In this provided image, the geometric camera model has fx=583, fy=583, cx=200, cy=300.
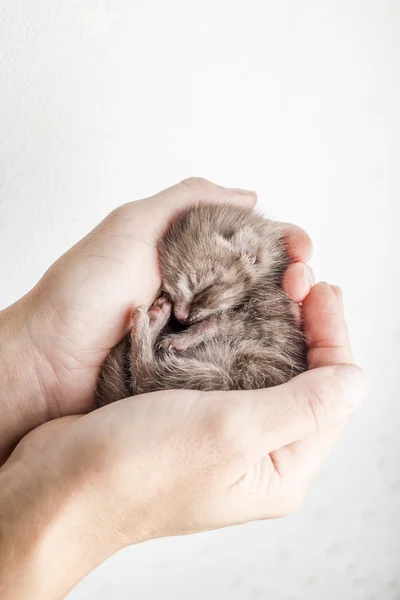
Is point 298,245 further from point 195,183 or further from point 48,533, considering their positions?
point 48,533

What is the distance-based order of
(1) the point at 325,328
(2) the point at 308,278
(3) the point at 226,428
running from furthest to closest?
(2) the point at 308,278, (1) the point at 325,328, (3) the point at 226,428

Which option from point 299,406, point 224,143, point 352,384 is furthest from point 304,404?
point 224,143

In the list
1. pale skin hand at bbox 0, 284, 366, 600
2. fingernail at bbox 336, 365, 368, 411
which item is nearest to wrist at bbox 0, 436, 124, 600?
pale skin hand at bbox 0, 284, 366, 600

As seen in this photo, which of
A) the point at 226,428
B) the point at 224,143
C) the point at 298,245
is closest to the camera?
the point at 226,428

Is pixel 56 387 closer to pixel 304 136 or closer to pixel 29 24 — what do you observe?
pixel 29 24

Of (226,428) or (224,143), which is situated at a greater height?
(224,143)

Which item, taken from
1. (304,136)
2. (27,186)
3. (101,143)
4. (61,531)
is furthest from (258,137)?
(61,531)
